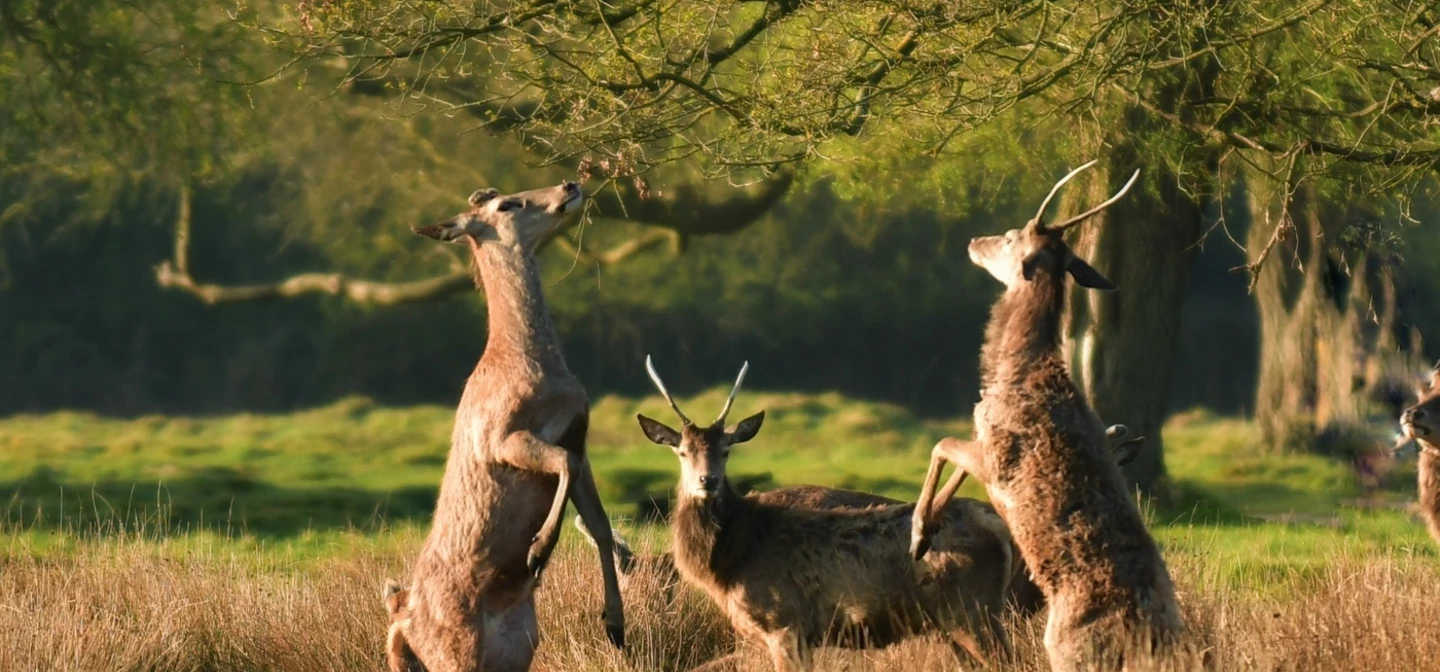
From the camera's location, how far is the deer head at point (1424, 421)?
9.09 meters

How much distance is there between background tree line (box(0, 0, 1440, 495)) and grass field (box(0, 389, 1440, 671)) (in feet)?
5.43

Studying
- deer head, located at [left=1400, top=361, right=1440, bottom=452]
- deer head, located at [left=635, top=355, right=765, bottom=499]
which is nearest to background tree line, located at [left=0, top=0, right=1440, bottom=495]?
deer head, located at [left=1400, top=361, right=1440, bottom=452]

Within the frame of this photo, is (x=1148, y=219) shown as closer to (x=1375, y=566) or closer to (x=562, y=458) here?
(x=1375, y=566)

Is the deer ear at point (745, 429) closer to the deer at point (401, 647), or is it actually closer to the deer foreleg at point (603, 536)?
the deer foreleg at point (603, 536)

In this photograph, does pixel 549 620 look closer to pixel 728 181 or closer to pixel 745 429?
pixel 745 429

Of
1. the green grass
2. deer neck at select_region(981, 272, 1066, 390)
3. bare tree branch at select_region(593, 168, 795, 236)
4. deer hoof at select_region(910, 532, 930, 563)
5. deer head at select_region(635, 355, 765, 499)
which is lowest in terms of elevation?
the green grass

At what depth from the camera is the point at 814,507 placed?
→ 905cm

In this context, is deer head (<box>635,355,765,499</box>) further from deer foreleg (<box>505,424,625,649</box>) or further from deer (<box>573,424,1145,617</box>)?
deer foreleg (<box>505,424,625,649</box>)

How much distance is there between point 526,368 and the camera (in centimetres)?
728

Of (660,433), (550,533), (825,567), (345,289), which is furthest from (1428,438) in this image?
(345,289)

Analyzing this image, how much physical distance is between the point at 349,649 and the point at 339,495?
11953 mm

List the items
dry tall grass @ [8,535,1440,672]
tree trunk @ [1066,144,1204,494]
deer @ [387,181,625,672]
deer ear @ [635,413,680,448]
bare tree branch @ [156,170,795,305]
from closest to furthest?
deer @ [387,181,625,672] < dry tall grass @ [8,535,1440,672] < deer ear @ [635,413,680,448] < tree trunk @ [1066,144,1204,494] < bare tree branch @ [156,170,795,305]

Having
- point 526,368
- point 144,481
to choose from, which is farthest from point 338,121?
point 526,368

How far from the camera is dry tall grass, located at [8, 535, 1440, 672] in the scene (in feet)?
25.4
